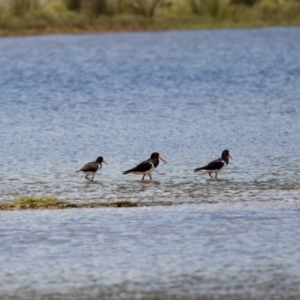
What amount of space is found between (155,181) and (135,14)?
26.4m

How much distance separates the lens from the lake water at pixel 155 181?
998 centimetres

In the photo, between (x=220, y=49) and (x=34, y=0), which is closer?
(x=220, y=49)

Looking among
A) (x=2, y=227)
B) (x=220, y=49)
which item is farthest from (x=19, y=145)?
(x=220, y=49)

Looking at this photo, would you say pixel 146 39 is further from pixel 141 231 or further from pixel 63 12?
pixel 141 231

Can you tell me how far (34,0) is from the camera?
133 feet

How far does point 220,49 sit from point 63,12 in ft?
20.8

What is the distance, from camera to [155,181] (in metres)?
15.0

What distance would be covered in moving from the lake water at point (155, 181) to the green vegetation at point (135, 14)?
5.90 m

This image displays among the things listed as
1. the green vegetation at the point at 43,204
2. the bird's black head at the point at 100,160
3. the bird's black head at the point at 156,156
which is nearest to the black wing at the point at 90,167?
the bird's black head at the point at 100,160

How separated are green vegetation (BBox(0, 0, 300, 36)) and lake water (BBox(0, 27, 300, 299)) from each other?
590cm

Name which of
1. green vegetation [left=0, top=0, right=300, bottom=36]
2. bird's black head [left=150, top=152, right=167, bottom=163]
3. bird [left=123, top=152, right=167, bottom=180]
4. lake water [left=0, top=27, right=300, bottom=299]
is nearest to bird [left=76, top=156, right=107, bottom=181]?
lake water [left=0, top=27, right=300, bottom=299]

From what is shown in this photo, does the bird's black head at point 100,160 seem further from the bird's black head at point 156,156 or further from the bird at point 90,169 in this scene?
the bird's black head at point 156,156

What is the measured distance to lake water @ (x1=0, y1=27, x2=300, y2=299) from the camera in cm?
998

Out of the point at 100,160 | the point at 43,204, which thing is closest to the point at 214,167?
the point at 100,160
